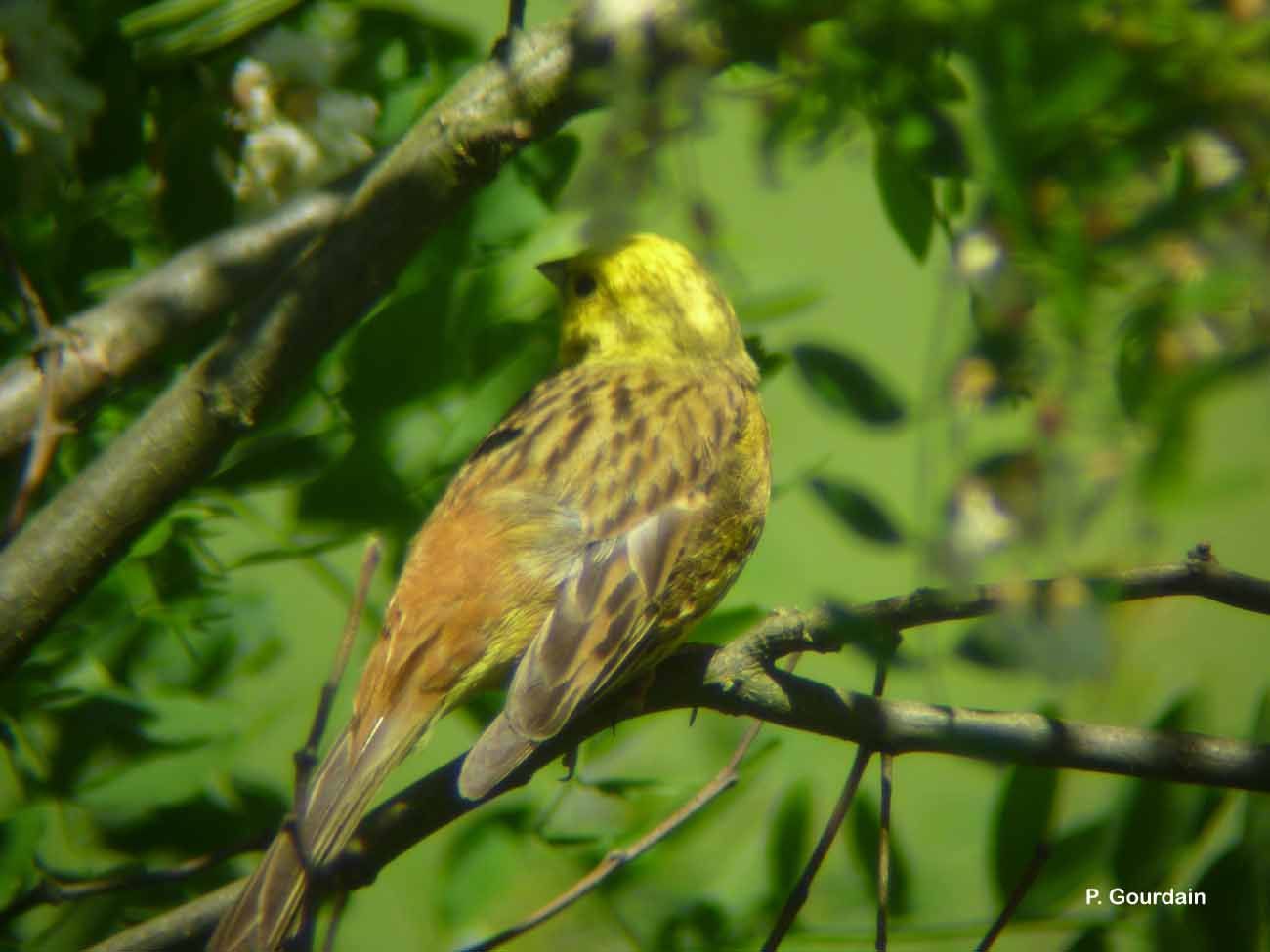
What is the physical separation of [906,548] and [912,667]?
11cm

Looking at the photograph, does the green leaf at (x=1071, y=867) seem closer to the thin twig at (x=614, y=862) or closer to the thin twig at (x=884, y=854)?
the thin twig at (x=884, y=854)

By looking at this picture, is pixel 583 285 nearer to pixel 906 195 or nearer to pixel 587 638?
pixel 587 638

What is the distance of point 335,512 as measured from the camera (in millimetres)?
1828

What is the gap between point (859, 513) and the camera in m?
1.10

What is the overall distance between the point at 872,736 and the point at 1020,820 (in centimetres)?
29

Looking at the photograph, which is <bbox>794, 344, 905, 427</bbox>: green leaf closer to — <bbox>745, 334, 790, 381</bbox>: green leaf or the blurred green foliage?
the blurred green foliage

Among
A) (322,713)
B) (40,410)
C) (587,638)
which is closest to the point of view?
(322,713)

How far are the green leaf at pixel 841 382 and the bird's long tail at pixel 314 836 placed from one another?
62cm

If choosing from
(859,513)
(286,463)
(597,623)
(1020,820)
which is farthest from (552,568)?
(859,513)

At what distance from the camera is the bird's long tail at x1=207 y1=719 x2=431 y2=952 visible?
60.6 inches

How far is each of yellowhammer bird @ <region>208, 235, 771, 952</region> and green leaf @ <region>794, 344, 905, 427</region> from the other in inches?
23.5

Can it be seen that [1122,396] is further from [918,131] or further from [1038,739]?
[1038,739]

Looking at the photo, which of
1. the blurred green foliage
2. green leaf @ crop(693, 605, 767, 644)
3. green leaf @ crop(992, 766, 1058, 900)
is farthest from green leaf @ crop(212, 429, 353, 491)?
green leaf @ crop(992, 766, 1058, 900)

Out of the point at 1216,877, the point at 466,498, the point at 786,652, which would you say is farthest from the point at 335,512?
the point at 1216,877
